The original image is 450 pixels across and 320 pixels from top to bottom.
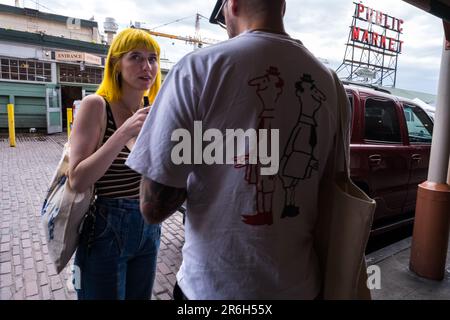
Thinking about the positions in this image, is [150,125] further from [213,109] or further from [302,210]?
[302,210]

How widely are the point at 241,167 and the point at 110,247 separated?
0.82m

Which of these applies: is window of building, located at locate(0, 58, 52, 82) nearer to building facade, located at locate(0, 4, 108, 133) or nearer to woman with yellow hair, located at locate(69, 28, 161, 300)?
building facade, located at locate(0, 4, 108, 133)

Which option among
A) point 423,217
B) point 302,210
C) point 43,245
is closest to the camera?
point 302,210

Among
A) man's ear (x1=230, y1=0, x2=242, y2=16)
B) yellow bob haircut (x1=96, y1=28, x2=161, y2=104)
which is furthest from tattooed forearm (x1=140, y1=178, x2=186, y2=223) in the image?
yellow bob haircut (x1=96, y1=28, x2=161, y2=104)

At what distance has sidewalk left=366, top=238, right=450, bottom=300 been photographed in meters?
3.12

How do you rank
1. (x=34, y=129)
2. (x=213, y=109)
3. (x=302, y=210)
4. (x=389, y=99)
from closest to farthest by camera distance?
(x=213, y=109) < (x=302, y=210) < (x=389, y=99) < (x=34, y=129)

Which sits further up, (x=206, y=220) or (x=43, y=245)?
(x=206, y=220)

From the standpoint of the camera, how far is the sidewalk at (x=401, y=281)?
312 centimetres

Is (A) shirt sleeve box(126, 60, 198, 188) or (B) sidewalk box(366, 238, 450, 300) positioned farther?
(B) sidewalk box(366, 238, 450, 300)

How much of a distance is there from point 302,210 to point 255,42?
0.57 m

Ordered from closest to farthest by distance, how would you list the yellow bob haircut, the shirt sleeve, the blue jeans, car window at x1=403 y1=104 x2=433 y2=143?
1. the shirt sleeve
2. the blue jeans
3. the yellow bob haircut
4. car window at x1=403 y1=104 x2=433 y2=143

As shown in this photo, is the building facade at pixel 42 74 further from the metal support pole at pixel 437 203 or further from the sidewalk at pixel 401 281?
the metal support pole at pixel 437 203

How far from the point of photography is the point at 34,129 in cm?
1502
